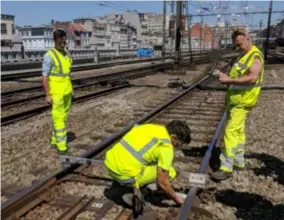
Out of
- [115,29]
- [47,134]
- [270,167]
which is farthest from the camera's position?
[115,29]

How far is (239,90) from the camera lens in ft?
19.6

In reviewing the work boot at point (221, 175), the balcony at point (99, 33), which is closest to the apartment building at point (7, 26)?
the balcony at point (99, 33)

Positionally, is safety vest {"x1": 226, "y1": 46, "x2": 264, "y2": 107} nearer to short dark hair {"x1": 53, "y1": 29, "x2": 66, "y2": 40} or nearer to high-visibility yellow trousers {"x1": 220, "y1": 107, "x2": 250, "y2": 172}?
high-visibility yellow trousers {"x1": 220, "y1": 107, "x2": 250, "y2": 172}

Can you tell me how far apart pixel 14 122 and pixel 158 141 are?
6.47 metres

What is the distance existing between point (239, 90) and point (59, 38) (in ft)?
9.84

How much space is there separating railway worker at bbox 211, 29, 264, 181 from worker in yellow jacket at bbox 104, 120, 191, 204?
1.55 m

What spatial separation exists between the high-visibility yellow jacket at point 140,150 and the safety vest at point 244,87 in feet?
5.84

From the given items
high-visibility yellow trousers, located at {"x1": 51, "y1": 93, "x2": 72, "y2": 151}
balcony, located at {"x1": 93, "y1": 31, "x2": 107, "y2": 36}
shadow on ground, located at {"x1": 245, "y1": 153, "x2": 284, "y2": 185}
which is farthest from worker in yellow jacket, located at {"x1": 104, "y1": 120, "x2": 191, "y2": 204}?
balcony, located at {"x1": 93, "y1": 31, "x2": 107, "y2": 36}

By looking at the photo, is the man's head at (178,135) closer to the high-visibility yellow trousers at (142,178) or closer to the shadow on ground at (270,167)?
the high-visibility yellow trousers at (142,178)

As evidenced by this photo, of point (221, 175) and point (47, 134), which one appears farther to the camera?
point (47, 134)

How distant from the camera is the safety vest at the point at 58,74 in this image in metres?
7.07

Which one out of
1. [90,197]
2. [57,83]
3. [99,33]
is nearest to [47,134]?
[57,83]

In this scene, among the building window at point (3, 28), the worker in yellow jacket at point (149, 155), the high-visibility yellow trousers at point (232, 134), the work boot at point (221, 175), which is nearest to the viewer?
the worker in yellow jacket at point (149, 155)

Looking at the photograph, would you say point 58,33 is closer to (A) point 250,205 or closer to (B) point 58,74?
(B) point 58,74
